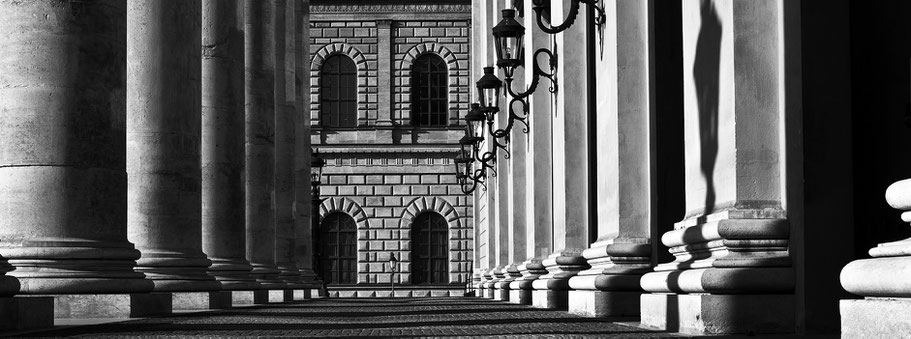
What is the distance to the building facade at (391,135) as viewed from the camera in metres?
61.1

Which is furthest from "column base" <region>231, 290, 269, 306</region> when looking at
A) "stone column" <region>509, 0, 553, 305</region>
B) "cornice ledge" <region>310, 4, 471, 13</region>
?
"cornice ledge" <region>310, 4, 471, 13</region>

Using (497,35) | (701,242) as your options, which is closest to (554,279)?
(497,35)

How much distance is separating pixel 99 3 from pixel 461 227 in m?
47.5

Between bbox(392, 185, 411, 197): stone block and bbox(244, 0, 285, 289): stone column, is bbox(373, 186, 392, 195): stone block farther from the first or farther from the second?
bbox(244, 0, 285, 289): stone column

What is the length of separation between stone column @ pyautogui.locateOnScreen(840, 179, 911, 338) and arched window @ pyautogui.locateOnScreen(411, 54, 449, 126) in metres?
55.7

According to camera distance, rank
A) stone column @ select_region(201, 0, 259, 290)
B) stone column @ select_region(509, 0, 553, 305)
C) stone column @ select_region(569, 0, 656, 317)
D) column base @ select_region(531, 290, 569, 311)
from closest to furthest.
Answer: stone column @ select_region(569, 0, 656, 317) → column base @ select_region(531, 290, 569, 311) → stone column @ select_region(509, 0, 553, 305) → stone column @ select_region(201, 0, 259, 290)

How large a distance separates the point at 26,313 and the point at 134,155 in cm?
631

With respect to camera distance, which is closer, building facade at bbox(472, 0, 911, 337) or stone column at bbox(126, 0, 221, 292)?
building facade at bbox(472, 0, 911, 337)

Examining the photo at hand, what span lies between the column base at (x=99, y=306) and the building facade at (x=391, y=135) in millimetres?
44780

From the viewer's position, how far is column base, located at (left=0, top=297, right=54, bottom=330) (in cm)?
1240

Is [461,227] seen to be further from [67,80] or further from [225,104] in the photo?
[67,80]

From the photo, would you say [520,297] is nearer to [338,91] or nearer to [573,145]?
[573,145]

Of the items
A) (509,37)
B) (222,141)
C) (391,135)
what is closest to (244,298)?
(222,141)

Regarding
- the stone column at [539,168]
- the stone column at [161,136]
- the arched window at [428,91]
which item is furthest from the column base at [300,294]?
the arched window at [428,91]
